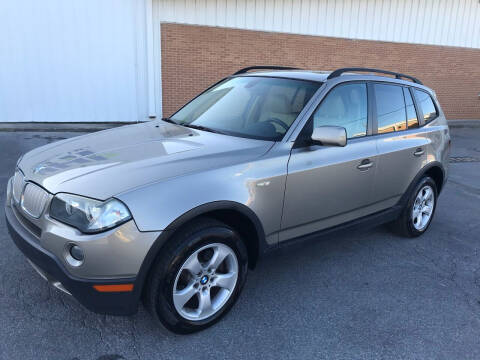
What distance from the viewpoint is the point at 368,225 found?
3.92 metres

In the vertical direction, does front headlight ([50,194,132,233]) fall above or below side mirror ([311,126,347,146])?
below

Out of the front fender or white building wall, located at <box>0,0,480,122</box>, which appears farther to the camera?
white building wall, located at <box>0,0,480,122</box>

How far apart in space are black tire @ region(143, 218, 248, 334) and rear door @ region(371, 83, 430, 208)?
5.91ft

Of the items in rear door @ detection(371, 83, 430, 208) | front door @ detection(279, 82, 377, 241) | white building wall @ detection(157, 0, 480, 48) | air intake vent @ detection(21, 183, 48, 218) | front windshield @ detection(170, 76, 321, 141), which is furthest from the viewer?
white building wall @ detection(157, 0, 480, 48)

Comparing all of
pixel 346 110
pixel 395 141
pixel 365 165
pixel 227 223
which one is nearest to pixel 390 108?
pixel 395 141

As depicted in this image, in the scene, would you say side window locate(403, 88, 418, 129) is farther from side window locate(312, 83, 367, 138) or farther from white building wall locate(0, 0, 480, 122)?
white building wall locate(0, 0, 480, 122)

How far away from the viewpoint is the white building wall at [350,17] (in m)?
11.0

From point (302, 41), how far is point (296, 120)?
998cm

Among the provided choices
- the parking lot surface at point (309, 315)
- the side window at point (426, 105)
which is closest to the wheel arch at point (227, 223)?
the parking lot surface at point (309, 315)

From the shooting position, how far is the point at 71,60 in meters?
10.4

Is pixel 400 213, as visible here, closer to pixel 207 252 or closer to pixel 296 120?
pixel 296 120

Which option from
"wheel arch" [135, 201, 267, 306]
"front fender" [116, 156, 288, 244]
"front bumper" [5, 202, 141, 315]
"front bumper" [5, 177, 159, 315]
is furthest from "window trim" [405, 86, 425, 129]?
"front bumper" [5, 202, 141, 315]

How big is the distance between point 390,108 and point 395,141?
34 cm

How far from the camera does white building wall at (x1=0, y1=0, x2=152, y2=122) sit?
32.7ft
